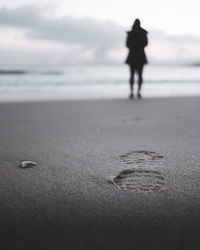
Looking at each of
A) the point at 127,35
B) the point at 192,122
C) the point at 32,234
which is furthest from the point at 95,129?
the point at 127,35

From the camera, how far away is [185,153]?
86.9 inches

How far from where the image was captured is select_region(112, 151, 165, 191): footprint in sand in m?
1.58

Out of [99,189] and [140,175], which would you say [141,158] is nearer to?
[140,175]

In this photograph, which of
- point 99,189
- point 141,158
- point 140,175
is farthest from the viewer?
point 141,158

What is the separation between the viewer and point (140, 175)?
5.68 feet

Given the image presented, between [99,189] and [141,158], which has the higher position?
[141,158]

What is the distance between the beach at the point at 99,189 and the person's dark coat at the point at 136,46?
325cm

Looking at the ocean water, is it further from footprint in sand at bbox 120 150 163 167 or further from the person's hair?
footprint in sand at bbox 120 150 163 167

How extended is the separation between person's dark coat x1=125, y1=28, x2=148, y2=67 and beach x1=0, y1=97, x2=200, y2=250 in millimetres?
3247

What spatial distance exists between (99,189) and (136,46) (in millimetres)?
5070

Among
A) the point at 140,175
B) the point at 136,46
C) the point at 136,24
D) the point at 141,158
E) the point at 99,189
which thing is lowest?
the point at 99,189

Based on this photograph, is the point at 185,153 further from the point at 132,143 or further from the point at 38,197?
the point at 38,197

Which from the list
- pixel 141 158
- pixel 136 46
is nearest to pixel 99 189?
pixel 141 158

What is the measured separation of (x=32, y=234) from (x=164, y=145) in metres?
1.58
